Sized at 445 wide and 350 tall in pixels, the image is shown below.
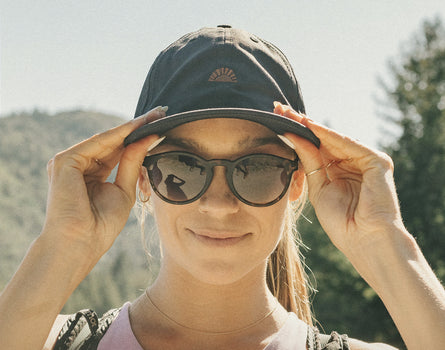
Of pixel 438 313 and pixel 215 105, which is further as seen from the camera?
pixel 215 105

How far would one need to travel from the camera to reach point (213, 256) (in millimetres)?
2492

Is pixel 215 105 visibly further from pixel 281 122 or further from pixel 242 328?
pixel 242 328

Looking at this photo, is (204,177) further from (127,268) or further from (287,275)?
(127,268)

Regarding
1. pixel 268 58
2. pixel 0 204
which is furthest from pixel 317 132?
pixel 0 204

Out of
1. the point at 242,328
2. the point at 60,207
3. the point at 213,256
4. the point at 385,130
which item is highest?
the point at 385,130

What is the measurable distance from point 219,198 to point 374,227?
0.75 metres

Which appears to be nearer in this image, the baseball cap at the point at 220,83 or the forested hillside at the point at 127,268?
the baseball cap at the point at 220,83

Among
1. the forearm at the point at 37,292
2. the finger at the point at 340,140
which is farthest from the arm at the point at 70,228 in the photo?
the finger at the point at 340,140

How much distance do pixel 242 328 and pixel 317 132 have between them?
1.08 meters

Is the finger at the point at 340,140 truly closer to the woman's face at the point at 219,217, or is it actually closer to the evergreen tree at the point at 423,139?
the woman's face at the point at 219,217

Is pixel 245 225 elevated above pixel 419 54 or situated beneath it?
situated beneath

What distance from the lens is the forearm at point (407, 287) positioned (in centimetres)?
217

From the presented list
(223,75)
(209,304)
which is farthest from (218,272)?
(223,75)

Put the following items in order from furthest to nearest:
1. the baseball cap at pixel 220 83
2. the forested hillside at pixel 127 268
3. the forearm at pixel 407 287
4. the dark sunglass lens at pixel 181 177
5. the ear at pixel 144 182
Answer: the forested hillside at pixel 127 268 < the ear at pixel 144 182 < the dark sunglass lens at pixel 181 177 < the baseball cap at pixel 220 83 < the forearm at pixel 407 287
